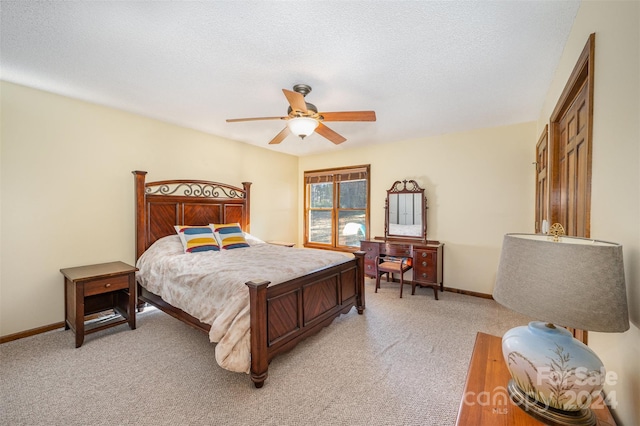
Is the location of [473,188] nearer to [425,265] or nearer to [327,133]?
[425,265]

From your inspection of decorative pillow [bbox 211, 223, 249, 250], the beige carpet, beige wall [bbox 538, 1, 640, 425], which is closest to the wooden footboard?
the beige carpet

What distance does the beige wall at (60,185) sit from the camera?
276cm

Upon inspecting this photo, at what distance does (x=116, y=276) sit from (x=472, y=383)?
328 centimetres

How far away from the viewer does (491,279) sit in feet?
13.3

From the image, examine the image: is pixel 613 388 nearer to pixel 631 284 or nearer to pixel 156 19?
pixel 631 284

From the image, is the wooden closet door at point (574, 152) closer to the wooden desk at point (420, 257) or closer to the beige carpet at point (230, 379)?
the beige carpet at point (230, 379)

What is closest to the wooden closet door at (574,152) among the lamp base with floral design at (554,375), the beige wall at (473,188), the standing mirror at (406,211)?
the lamp base with floral design at (554,375)

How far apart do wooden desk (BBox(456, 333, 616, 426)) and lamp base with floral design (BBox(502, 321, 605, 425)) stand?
47mm

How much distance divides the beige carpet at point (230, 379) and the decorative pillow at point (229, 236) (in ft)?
3.83

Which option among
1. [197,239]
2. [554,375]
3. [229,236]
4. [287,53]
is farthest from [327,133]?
[554,375]

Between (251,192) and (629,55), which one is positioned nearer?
(629,55)

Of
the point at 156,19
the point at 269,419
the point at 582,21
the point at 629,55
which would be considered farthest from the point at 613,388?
the point at 156,19

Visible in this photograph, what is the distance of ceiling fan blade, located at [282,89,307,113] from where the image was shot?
7.01ft

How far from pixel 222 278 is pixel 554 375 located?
2247 mm
